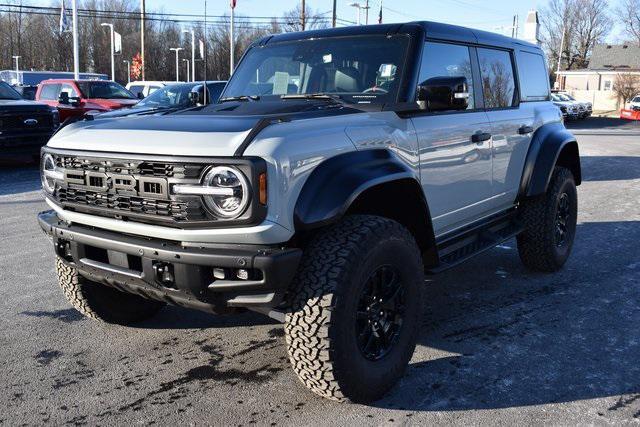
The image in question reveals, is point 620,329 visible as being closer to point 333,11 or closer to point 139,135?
point 139,135

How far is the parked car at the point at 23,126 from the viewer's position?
1146 centimetres

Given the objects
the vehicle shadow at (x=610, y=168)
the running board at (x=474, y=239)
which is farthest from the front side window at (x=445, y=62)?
the vehicle shadow at (x=610, y=168)

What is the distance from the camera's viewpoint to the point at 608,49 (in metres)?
70.9

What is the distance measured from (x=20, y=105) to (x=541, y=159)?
10.2 meters

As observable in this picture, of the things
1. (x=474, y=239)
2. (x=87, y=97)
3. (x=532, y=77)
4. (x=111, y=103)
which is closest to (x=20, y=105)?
(x=111, y=103)

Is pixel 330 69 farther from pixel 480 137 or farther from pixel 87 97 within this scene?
pixel 87 97

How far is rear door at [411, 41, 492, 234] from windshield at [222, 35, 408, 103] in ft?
0.77

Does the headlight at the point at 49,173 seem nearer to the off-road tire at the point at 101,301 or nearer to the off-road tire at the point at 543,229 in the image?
the off-road tire at the point at 101,301

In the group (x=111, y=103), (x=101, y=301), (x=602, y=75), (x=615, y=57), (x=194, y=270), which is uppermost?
(x=615, y=57)

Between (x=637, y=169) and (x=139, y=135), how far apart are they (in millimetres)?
13180

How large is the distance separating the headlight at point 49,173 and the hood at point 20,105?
357 inches

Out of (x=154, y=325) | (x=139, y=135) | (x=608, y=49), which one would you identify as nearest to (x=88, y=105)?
(x=154, y=325)

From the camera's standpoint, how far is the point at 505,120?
Answer: 15.7ft

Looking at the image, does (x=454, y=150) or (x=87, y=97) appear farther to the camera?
(x=87, y=97)
